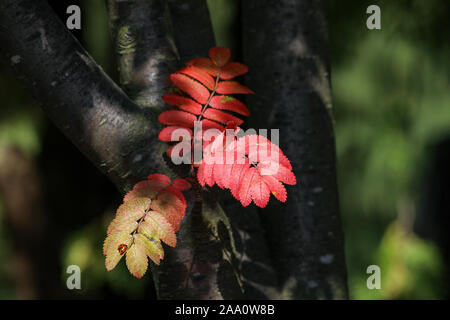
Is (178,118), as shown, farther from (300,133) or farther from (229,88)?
(300,133)

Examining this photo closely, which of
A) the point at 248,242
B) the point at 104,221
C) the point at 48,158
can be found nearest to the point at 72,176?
the point at 48,158

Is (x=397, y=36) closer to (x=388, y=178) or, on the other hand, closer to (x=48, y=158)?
(x=388, y=178)

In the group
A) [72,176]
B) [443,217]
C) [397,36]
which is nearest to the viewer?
[397,36]

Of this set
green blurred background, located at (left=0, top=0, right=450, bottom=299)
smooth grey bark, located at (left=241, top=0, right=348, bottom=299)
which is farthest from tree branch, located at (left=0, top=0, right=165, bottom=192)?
green blurred background, located at (left=0, top=0, right=450, bottom=299)

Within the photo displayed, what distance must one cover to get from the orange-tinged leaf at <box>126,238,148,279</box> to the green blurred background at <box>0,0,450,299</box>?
1029 millimetres

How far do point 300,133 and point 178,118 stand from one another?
425 mm

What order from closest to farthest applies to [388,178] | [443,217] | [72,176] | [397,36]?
[397,36], [388,178], [72,176], [443,217]

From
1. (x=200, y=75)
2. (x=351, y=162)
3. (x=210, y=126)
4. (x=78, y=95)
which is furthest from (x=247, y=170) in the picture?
(x=351, y=162)

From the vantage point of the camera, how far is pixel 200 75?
825 millimetres

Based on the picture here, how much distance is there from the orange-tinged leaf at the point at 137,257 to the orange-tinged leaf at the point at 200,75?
32 cm

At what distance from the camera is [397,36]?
1.67 metres

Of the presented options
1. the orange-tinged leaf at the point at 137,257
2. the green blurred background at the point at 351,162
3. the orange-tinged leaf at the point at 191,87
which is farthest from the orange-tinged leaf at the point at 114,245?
the green blurred background at the point at 351,162

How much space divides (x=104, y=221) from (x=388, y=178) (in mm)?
1247

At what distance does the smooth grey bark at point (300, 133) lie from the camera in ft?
3.62
